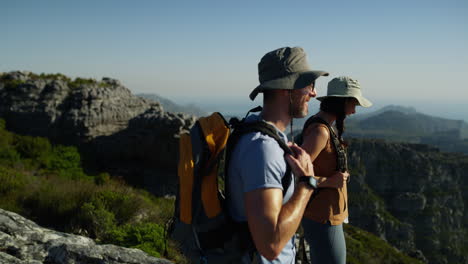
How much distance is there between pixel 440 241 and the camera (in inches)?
3342

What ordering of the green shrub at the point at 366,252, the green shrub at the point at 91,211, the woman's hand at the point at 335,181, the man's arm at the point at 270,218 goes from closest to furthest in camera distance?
1. the man's arm at the point at 270,218
2. the woman's hand at the point at 335,181
3. the green shrub at the point at 91,211
4. the green shrub at the point at 366,252

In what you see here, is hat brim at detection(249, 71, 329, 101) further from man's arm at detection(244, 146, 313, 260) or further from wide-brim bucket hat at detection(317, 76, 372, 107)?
wide-brim bucket hat at detection(317, 76, 372, 107)

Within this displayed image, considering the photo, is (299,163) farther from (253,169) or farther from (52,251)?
(52,251)

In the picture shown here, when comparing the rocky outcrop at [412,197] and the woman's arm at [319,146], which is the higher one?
the woman's arm at [319,146]

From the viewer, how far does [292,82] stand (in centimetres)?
196

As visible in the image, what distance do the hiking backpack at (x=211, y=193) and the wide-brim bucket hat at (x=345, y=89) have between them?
1620 mm

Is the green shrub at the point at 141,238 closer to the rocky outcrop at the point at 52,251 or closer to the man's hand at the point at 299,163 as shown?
the rocky outcrop at the point at 52,251

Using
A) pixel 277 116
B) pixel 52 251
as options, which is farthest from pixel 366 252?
pixel 277 116

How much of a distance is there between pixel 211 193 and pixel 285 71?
0.87 meters

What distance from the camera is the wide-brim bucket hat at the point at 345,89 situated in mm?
3234

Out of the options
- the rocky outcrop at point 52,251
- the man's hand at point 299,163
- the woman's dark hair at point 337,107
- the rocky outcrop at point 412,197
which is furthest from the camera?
the rocky outcrop at point 412,197

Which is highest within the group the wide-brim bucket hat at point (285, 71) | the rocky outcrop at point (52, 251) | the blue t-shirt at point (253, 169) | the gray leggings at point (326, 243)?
the wide-brim bucket hat at point (285, 71)

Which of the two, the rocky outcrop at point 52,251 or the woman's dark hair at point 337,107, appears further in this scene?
the rocky outcrop at point 52,251

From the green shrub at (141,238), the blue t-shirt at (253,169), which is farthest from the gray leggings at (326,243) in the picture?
the green shrub at (141,238)
